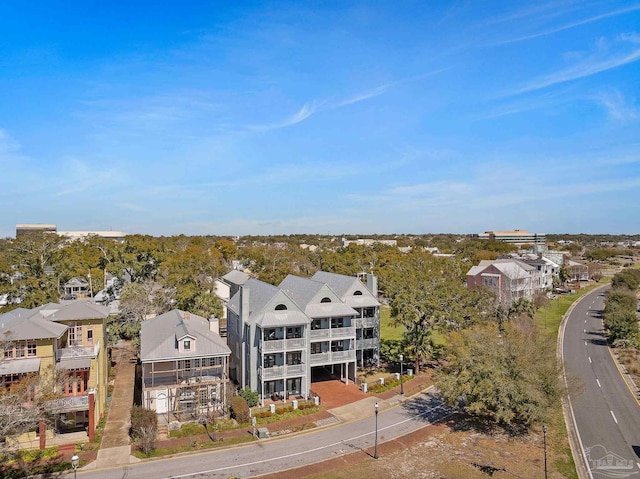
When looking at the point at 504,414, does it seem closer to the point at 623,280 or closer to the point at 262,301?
the point at 262,301

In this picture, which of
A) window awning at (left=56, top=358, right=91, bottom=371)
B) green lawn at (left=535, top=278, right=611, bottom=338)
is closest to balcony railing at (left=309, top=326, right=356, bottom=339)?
window awning at (left=56, top=358, right=91, bottom=371)

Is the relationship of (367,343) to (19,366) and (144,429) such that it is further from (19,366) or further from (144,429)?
(19,366)

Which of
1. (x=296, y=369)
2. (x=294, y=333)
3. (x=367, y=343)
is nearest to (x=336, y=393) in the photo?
(x=296, y=369)

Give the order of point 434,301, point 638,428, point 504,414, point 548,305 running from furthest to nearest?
1. point 548,305
2. point 434,301
3. point 638,428
4. point 504,414

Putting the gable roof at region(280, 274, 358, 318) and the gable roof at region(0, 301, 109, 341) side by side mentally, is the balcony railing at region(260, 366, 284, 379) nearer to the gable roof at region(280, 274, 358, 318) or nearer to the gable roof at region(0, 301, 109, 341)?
the gable roof at region(280, 274, 358, 318)

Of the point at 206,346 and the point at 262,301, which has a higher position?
the point at 262,301

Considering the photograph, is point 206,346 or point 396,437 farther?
point 206,346

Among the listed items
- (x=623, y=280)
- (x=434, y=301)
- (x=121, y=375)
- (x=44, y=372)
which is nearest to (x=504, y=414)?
(x=434, y=301)
